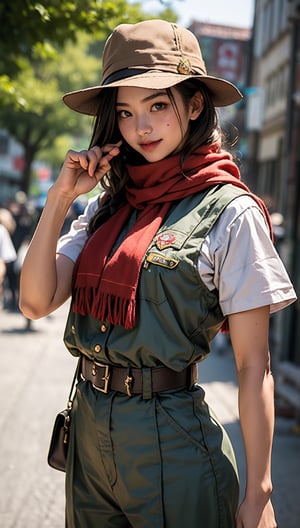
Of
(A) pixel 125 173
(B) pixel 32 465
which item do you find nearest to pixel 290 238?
(B) pixel 32 465

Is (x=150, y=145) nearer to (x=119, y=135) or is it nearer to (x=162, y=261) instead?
(x=119, y=135)

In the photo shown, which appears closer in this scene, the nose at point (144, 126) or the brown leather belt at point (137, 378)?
the brown leather belt at point (137, 378)

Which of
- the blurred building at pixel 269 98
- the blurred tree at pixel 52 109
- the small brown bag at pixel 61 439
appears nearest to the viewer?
the small brown bag at pixel 61 439

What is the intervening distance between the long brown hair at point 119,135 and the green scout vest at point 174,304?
0.67 ft

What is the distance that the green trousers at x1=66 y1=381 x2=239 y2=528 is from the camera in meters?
2.05

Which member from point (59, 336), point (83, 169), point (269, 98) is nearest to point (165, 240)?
point (83, 169)

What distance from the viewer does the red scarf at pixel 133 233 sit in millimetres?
2076

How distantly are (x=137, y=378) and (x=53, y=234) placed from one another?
0.50 metres

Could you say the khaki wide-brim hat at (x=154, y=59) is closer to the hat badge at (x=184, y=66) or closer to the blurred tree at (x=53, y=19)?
the hat badge at (x=184, y=66)

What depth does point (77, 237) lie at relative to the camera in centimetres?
246

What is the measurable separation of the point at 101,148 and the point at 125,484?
1027 millimetres

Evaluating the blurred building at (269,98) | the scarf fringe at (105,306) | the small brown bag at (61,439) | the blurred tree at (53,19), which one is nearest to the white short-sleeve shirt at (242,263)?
the scarf fringe at (105,306)

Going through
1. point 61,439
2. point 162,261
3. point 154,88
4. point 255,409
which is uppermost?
point 154,88

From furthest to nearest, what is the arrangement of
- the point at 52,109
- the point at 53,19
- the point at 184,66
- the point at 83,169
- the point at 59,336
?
the point at 52,109
the point at 59,336
the point at 53,19
the point at 83,169
the point at 184,66
